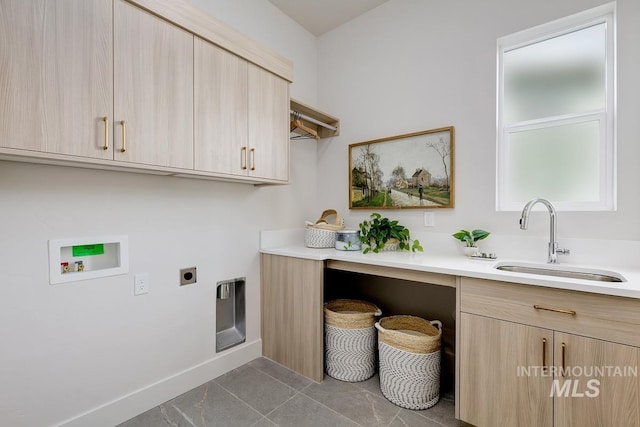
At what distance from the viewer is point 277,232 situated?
248 cm

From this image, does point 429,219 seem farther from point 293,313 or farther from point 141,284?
point 141,284

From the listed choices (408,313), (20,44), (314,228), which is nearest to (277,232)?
(314,228)

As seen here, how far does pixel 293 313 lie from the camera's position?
83.6 inches

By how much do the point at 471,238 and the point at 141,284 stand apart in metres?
2.06

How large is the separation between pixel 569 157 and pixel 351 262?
1483mm

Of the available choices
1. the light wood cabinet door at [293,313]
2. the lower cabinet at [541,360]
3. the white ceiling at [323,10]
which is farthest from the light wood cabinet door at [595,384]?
the white ceiling at [323,10]

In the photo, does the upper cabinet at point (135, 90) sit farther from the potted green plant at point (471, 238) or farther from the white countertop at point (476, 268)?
the potted green plant at point (471, 238)

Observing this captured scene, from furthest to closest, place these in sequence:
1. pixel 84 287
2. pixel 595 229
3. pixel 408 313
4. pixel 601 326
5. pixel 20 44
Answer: pixel 408 313 < pixel 595 229 < pixel 84 287 < pixel 601 326 < pixel 20 44

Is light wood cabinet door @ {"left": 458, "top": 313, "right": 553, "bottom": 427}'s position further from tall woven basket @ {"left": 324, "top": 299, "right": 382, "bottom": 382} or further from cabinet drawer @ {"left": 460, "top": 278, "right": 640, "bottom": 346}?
tall woven basket @ {"left": 324, "top": 299, "right": 382, "bottom": 382}

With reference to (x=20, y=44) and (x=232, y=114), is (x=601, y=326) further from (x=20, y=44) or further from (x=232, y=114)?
(x=20, y=44)

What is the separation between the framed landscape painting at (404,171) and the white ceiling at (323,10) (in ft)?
3.68

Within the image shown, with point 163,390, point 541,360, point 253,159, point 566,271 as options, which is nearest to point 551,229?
point 566,271

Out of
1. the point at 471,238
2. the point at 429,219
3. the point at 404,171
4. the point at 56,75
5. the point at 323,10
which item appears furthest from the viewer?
the point at 323,10

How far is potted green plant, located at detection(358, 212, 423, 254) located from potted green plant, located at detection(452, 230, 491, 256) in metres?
0.29
